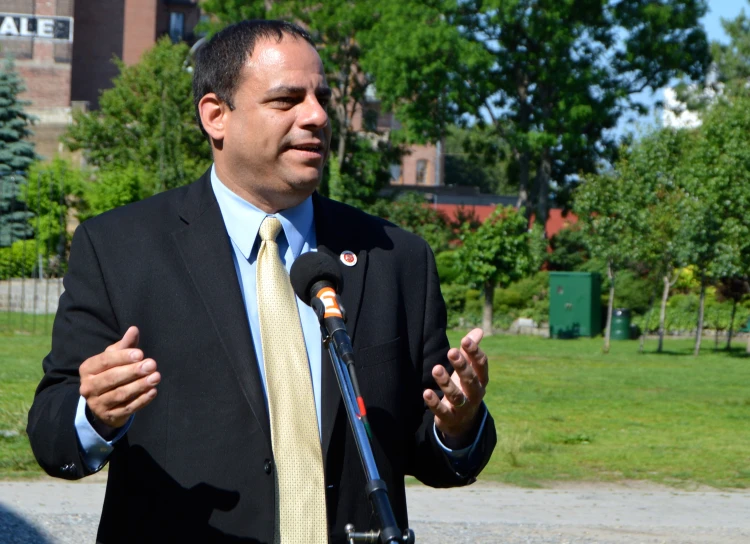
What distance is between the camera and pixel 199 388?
305cm

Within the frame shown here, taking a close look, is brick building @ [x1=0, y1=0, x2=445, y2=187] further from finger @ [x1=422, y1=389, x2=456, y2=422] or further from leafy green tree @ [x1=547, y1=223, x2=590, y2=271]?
finger @ [x1=422, y1=389, x2=456, y2=422]

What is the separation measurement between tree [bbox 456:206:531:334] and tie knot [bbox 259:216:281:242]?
122 feet

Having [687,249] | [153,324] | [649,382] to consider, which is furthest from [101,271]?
[687,249]

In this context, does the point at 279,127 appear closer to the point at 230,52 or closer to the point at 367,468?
the point at 230,52

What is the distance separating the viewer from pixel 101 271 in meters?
3.18

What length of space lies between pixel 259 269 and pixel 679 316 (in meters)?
41.8

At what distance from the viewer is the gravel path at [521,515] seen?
27.6 feet

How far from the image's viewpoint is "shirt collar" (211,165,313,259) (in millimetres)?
3275

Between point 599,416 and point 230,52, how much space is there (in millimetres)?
14408

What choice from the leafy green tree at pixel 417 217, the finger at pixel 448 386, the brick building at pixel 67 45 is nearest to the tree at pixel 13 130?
the brick building at pixel 67 45

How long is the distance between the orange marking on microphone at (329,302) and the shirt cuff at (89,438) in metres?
0.55


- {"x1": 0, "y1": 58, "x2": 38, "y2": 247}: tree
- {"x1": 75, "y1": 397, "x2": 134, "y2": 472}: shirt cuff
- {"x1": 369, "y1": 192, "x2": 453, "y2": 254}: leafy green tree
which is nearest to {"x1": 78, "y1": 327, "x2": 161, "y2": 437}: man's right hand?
{"x1": 75, "y1": 397, "x2": 134, "y2": 472}: shirt cuff

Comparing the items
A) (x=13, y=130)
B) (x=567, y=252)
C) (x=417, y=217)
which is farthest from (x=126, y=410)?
(x=417, y=217)

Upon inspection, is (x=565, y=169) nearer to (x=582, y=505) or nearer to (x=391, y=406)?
(x=582, y=505)
